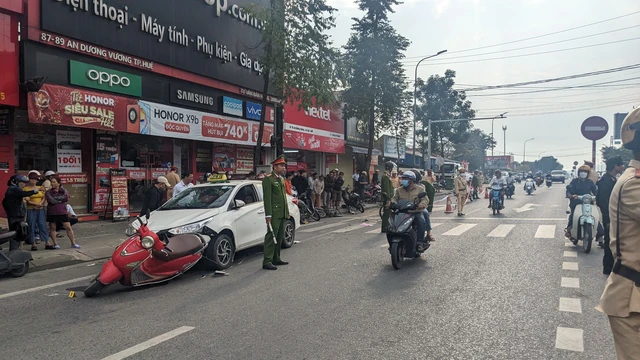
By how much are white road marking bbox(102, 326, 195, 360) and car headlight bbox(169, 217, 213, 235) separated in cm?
278

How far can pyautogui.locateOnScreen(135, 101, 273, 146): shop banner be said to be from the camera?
14.2 meters

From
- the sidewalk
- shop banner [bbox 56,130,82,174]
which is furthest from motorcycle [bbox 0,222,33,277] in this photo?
shop banner [bbox 56,130,82,174]

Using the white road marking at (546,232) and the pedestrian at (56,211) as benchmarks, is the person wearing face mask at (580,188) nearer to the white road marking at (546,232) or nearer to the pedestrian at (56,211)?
the white road marking at (546,232)

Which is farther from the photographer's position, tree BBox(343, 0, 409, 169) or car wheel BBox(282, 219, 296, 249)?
tree BBox(343, 0, 409, 169)

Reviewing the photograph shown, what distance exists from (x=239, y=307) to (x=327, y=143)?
66.9 feet

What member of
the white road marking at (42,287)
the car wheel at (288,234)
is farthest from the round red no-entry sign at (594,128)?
the white road marking at (42,287)

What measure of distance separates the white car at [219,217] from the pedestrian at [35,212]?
2.96 metres

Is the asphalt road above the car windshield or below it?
below

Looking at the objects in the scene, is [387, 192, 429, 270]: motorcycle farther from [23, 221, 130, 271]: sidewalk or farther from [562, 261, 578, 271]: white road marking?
[23, 221, 130, 271]: sidewalk

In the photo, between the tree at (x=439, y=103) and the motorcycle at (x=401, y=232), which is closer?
the motorcycle at (x=401, y=232)

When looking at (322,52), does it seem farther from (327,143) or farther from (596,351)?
(596,351)

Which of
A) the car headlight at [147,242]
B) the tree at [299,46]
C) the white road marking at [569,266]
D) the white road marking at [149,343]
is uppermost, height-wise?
the tree at [299,46]

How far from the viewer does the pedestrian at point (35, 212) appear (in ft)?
30.3

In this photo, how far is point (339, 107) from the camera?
27.0 m
